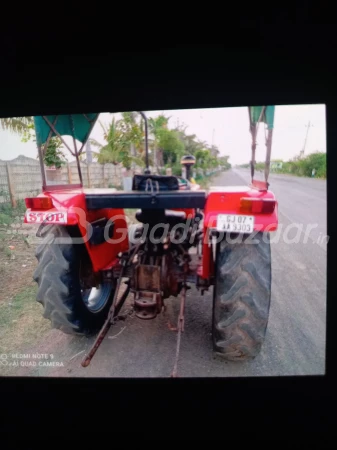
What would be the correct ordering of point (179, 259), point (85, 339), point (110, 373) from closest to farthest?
1. point (110, 373)
2. point (85, 339)
3. point (179, 259)

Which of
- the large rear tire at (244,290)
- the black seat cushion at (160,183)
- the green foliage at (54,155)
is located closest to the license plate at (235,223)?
the large rear tire at (244,290)

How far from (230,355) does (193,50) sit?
188cm

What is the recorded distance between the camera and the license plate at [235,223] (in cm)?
129

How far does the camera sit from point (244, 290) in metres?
1.35

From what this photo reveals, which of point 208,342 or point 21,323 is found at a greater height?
point 21,323

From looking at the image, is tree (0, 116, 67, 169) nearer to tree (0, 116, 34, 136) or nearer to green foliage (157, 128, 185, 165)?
tree (0, 116, 34, 136)

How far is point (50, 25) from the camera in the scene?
135cm

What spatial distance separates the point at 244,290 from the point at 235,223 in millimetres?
397

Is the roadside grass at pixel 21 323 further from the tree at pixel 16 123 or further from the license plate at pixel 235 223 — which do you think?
the license plate at pixel 235 223

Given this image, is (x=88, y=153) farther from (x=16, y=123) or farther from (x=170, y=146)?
(x=170, y=146)

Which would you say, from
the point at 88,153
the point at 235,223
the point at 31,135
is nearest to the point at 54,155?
the point at 31,135

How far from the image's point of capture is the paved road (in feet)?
4.89
